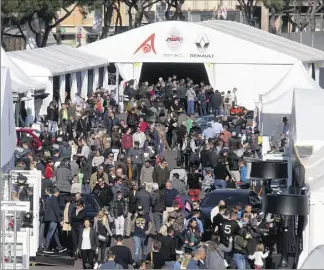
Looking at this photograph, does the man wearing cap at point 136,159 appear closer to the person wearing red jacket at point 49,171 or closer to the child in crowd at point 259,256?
the person wearing red jacket at point 49,171

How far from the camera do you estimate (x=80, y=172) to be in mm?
26344

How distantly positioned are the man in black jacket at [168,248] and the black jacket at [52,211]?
283 cm

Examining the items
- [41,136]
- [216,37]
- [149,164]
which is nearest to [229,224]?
[149,164]

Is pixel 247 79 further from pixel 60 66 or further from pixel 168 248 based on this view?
pixel 168 248

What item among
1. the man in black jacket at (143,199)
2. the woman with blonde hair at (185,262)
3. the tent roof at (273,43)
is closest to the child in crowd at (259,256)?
the woman with blonde hair at (185,262)

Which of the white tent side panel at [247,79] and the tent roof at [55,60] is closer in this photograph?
the tent roof at [55,60]

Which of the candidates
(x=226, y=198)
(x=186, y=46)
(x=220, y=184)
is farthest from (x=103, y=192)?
(x=186, y=46)

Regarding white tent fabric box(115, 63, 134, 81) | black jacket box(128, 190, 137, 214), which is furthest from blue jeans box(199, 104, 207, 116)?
black jacket box(128, 190, 137, 214)

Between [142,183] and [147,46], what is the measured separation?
21543 millimetres

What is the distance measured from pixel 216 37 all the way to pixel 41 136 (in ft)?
54.4

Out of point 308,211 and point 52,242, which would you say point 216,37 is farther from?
point 308,211

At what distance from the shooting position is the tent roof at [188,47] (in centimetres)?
4581

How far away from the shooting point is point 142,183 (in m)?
25.6

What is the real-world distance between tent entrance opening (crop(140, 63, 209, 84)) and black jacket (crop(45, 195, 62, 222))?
1211 inches
